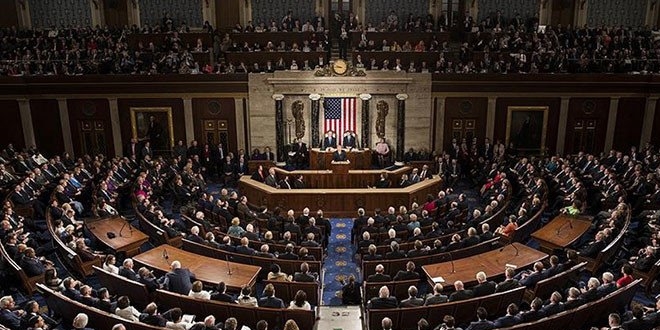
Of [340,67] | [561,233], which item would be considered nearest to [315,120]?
[340,67]

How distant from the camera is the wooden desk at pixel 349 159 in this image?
20.4m

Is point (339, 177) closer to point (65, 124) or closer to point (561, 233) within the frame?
point (561, 233)

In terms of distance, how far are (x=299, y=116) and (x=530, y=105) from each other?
8.74 m

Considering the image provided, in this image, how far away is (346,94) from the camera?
22109mm

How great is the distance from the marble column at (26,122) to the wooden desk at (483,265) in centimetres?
1764

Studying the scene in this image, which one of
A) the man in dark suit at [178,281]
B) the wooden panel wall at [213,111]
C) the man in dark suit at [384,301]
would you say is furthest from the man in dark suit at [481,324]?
the wooden panel wall at [213,111]

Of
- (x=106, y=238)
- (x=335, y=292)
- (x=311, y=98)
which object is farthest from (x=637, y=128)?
(x=106, y=238)

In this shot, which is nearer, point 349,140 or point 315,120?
point 349,140

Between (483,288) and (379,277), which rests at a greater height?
(483,288)

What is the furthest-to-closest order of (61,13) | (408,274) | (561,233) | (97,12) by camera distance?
1. (61,13)
2. (97,12)
3. (561,233)
4. (408,274)

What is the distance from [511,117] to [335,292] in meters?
13.1

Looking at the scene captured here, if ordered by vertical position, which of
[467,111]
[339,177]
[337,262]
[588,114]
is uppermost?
[467,111]

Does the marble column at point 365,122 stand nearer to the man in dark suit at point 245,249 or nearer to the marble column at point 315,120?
the marble column at point 315,120

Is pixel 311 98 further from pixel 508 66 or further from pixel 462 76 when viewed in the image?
pixel 508 66
